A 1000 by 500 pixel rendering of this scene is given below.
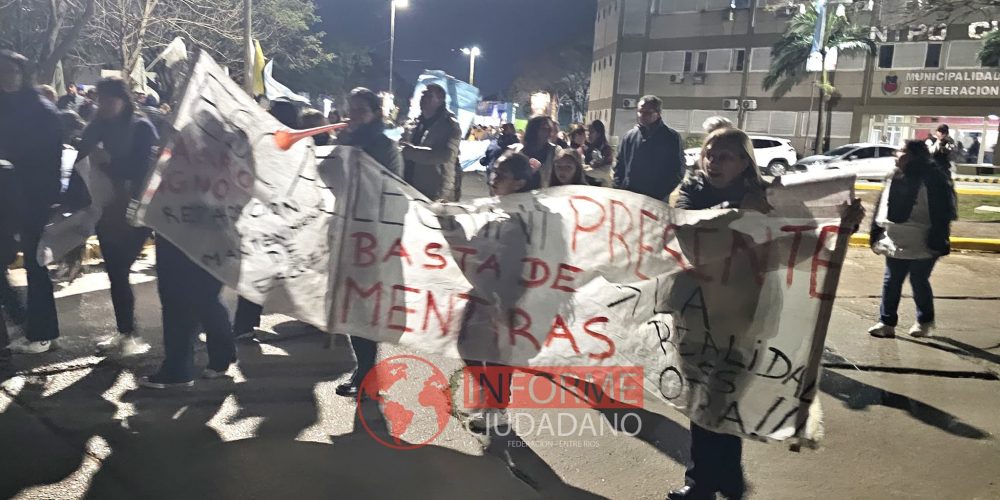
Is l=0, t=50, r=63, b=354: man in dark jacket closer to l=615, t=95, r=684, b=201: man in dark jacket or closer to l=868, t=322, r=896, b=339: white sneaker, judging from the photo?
l=615, t=95, r=684, b=201: man in dark jacket

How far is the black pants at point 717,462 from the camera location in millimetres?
3162

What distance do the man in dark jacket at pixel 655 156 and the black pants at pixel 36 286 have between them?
4.51m

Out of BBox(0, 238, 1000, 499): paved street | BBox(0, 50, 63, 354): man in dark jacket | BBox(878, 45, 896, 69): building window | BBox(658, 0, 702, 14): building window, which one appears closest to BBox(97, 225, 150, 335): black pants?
BBox(0, 238, 1000, 499): paved street

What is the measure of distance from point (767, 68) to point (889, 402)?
42.1m

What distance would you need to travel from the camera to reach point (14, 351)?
491cm

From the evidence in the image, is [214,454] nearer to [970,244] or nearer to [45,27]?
[970,244]

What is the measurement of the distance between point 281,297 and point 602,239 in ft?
5.34

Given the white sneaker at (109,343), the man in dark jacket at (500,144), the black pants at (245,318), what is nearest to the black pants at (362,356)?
the black pants at (245,318)

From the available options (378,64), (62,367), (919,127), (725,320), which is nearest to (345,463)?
(725,320)

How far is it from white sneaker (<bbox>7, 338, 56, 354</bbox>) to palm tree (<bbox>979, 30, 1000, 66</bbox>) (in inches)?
1234

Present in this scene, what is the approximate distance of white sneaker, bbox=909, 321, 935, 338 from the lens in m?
6.02

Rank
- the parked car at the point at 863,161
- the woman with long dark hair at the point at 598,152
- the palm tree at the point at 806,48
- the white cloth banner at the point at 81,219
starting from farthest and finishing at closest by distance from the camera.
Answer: the palm tree at the point at 806,48, the parked car at the point at 863,161, the woman with long dark hair at the point at 598,152, the white cloth banner at the point at 81,219

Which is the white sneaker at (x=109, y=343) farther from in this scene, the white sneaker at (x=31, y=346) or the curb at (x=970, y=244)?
the curb at (x=970, y=244)

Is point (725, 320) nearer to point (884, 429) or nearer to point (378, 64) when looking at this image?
point (884, 429)
